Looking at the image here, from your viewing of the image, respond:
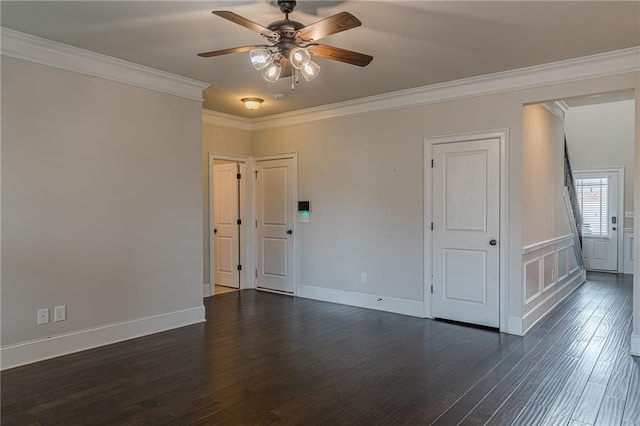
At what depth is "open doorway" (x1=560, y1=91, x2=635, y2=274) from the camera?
25.6 feet

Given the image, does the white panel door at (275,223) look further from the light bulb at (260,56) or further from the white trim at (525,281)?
the light bulb at (260,56)

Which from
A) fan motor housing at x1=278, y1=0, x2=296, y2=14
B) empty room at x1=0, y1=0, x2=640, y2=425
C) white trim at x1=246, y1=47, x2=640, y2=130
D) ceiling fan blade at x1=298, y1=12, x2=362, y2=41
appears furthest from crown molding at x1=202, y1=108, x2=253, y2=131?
ceiling fan blade at x1=298, y1=12, x2=362, y2=41

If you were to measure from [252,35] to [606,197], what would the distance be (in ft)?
26.0

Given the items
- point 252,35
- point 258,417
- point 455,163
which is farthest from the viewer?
point 455,163

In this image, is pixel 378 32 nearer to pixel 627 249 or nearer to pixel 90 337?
pixel 90 337

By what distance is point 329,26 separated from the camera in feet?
8.02

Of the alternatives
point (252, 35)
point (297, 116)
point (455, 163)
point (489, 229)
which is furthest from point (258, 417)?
point (297, 116)

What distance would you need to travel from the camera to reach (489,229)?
14.7ft

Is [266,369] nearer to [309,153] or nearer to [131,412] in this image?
[131,412]

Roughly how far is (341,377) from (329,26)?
101 inches

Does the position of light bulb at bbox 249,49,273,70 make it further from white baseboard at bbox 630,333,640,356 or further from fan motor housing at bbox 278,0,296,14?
white baseboard at bbox 630,333,640,356

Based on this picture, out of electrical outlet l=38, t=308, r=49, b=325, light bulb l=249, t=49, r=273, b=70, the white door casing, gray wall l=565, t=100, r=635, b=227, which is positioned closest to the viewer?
light bulb l=249, t=49, r=273, b=70

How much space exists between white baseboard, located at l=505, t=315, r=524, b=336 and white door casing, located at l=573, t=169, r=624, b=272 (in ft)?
17.3

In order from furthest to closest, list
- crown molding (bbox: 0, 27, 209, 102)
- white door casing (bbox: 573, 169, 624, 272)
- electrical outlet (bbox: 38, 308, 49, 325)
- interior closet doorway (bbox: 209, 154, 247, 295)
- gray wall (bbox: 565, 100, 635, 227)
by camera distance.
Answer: white door casing (bbox: 573, 169, 624, 272), gray wall (bbox: 565, 100, 635, 227), interior closet doorway (bbox: 209, 154, 247, 295), electrical outlet (bbox: 38, 308, 49, 325), crown molding (bbox: 0, 27, 209, 102)
